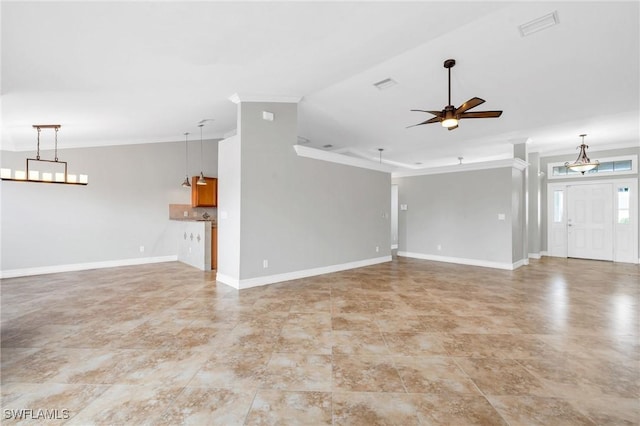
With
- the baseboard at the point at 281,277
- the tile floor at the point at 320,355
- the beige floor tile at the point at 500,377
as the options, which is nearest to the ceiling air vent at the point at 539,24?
the tile floor at the point at 320,355

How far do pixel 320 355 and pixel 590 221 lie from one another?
369 inches

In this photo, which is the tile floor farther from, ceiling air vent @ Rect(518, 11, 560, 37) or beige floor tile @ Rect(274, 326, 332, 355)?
ceiling air vent @ Rect(518, 11, 560, 37)

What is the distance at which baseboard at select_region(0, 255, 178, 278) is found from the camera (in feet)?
18.1

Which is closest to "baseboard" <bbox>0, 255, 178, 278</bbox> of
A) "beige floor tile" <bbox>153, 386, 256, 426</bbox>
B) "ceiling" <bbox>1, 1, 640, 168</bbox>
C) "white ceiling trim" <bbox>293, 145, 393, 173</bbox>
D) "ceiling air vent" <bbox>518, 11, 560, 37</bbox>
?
"ceiling" <bbox>1, 1, 640, 168</bbox>

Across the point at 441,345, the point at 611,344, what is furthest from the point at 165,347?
the point at 611,344

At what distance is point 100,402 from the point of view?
73.8 inches

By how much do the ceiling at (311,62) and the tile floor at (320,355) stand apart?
2.83 metres

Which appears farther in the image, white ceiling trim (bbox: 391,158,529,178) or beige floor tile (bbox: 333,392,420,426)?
white ceiling trim (bbox: 391,158,529,178)

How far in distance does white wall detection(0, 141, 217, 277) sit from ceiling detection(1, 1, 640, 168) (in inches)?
28.9

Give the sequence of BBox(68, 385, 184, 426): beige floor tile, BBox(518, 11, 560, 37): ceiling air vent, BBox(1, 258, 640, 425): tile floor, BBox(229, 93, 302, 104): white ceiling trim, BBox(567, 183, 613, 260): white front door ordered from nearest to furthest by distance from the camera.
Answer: BBox(68, 385, 184, 426): beige floor tile
BBox(1, 258, 640, 425): tile floor
BBox(518, 11, 560, 37): ceiling air vent
BBox(229, 93, 302, 104): white ceiling trim
BBox(567, 183, 613, 260): white front door

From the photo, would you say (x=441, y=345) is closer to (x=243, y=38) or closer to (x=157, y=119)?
(x=243, y=38)

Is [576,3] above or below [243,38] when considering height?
above

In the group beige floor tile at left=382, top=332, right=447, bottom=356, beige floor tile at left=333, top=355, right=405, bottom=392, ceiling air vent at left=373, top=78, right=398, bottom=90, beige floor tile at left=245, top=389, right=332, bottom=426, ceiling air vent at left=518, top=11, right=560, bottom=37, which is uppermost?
ceiling air vent at left=518, top=11, right=560, bottom=37

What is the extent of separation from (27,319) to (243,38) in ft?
13.4
